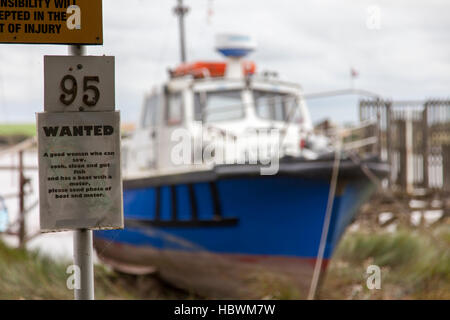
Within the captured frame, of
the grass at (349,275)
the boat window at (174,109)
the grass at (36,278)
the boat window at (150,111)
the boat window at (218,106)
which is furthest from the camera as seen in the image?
the boat window at (150,111)

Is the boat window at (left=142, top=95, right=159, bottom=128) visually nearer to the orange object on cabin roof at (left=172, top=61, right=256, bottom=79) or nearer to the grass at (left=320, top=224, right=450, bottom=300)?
the orange object on cabin roof at (left=172, top=61, right=256, bottom=79)

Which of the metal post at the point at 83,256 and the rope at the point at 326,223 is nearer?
the metal post at the point at 83,256

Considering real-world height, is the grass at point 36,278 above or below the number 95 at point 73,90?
below

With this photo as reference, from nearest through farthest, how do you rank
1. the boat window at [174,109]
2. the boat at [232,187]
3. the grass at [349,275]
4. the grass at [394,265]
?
1. the grass at [349,275]
2. the grass at [394,265]
3. the boat at [232,187]
4. the boat window at [174,109]

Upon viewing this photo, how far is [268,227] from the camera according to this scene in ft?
22.5

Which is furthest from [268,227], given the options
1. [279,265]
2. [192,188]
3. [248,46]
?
[248,46]

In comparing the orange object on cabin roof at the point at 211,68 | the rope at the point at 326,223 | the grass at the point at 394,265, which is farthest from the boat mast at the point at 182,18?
the rope at the point at 326,223

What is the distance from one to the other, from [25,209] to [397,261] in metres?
5.32

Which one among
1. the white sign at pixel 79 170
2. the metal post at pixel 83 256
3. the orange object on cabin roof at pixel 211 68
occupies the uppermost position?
the orange object on cabin roof at pixel 211 68

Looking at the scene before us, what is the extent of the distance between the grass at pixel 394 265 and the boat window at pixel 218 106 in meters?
2.34

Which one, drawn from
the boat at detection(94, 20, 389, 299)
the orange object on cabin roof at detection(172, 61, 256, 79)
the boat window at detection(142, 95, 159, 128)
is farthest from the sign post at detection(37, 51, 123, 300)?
the orange object on cabin roof at detection(172, 61, 256, 79)

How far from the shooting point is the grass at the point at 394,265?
6324mm

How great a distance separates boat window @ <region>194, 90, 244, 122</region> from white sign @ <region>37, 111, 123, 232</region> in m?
5.11

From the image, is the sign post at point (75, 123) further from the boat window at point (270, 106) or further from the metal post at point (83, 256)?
the boat window at point (270, 106)
